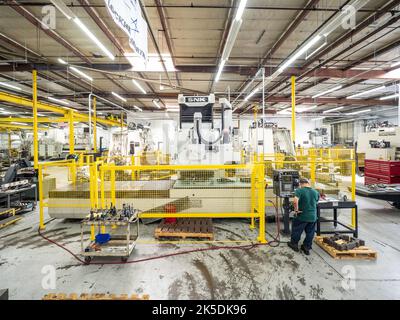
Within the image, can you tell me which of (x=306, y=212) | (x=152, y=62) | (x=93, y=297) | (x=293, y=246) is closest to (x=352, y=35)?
(x=306, y=212)

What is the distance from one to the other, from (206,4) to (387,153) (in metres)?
9.68

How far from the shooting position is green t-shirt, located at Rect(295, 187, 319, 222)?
166 inches

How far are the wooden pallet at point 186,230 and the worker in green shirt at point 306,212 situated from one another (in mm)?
1814

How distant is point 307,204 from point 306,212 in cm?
15

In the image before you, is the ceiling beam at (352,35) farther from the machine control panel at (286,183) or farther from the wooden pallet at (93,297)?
the wooden pallet at (93,297)

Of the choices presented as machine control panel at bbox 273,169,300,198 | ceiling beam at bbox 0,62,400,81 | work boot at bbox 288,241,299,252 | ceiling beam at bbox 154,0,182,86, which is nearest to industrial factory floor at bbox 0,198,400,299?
work boot at bbox 288,241,299,252

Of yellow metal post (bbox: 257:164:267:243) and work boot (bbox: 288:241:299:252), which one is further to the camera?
yellow metal post (bbox: 257:164:267:243)

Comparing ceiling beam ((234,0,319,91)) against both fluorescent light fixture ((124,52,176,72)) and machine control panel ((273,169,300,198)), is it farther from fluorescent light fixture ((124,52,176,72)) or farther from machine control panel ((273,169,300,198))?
machine control panel ((273,169,300,198))

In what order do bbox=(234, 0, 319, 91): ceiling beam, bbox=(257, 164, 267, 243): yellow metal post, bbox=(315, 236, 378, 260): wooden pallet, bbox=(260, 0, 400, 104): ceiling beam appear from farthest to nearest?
bbox=(260, 0, 400, 104): ceiling beam < bbox=(234, 0, 319, 91): ceiling beam < bbox=(257, 164, 267, 243): yellow metal post < bbox=(315, 236, 378, 260): wooden pallet

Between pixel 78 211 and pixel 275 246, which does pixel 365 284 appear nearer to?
pixel 275 246

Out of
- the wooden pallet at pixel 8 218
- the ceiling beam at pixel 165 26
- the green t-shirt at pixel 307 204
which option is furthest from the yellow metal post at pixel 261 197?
the wooden pallet at pixel 8 218

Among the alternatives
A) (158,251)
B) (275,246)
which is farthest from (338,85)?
(158,251)

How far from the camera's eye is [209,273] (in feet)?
12.1

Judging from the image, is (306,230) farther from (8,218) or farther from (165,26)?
(8,218)
